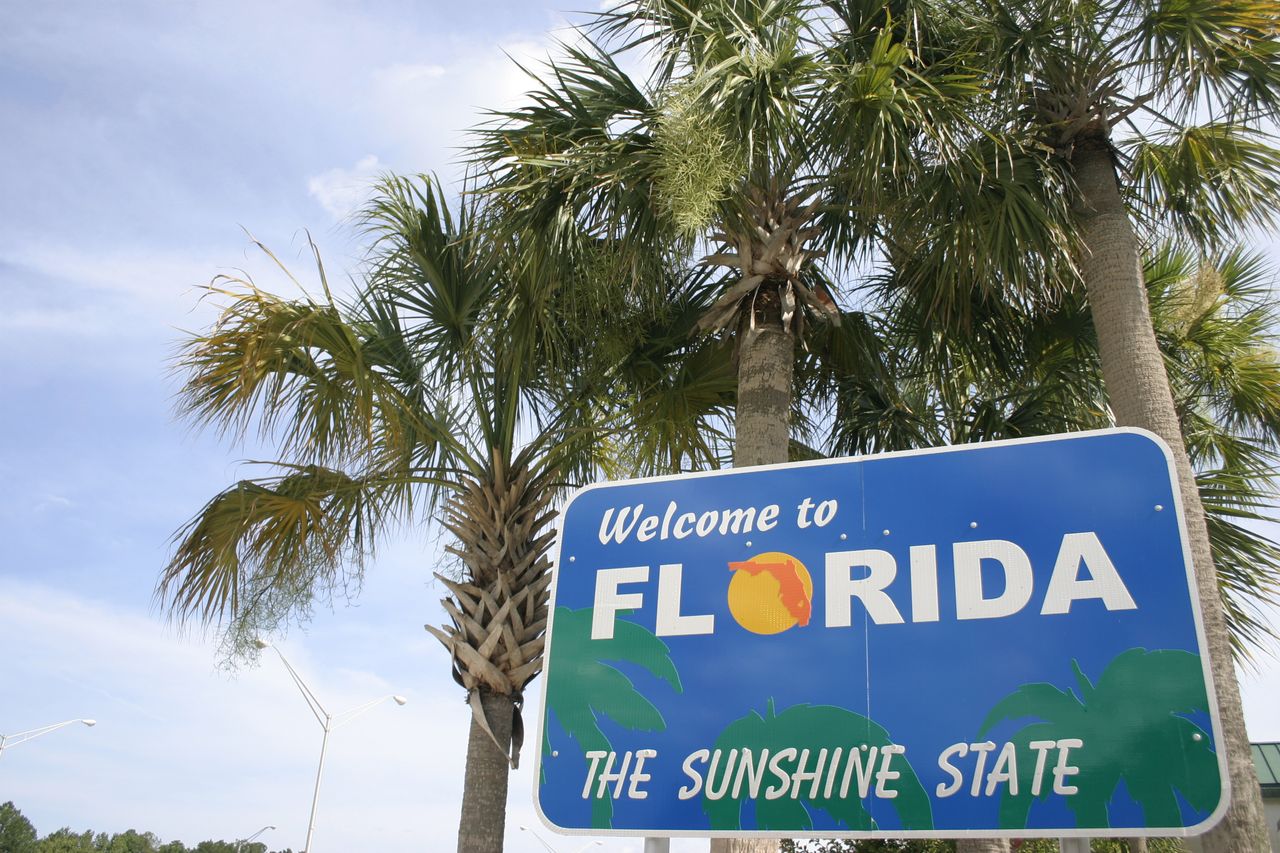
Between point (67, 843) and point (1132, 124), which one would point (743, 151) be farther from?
point (67, 843)

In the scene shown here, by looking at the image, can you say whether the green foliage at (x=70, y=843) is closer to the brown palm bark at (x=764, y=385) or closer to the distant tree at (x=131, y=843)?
the distant tree at (x=131, y=843)

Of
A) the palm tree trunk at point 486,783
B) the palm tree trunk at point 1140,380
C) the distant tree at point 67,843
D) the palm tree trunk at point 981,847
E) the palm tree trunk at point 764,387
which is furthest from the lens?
the distant tree at point 67,843

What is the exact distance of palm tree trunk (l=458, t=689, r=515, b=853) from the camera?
21.7ft

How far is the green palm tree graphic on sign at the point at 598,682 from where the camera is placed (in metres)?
1.97

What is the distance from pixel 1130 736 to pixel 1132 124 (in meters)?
6.31

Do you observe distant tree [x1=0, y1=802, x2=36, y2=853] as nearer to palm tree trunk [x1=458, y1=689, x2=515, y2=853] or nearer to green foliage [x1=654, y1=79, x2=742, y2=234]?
palm tree trunk [x1=458, y1=689, x2=515, y2=853]

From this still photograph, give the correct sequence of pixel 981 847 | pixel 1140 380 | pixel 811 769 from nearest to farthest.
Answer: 1. pixel 811 769
2. pixel 1140 380
3. pixel 981 847

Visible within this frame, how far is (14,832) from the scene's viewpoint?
76.1 meters

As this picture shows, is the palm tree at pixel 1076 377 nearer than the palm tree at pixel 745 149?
No

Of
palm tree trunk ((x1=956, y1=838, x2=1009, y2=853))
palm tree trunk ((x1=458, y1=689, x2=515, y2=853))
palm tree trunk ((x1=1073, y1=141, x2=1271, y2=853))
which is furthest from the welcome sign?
palm tree trunk ((x1=956, y1=838, x2=1009, y2=853))

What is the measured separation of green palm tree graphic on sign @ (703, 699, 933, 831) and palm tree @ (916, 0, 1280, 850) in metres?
3.99

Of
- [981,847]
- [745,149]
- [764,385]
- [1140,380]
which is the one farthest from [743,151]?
[981,847]

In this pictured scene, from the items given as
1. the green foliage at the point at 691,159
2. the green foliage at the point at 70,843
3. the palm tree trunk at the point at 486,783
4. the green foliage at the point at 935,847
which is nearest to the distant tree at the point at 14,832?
the green foliage at the point at 70,843

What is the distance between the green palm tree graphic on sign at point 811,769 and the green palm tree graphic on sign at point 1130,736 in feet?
0.55
